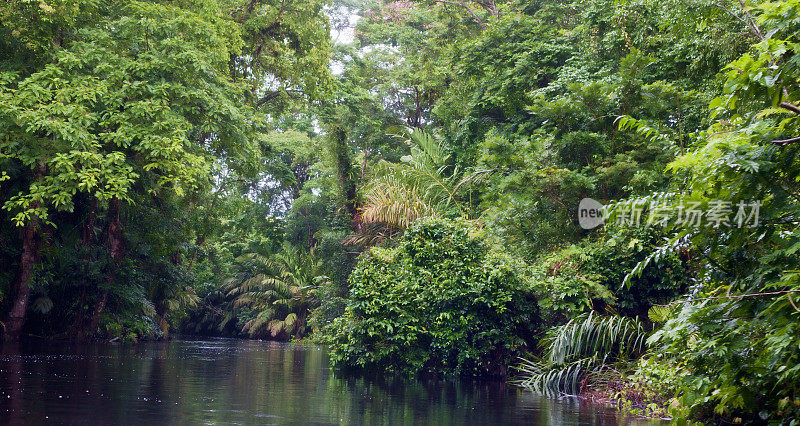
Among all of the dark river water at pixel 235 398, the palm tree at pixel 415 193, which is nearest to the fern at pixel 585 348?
the dark river water at pixel 235 398

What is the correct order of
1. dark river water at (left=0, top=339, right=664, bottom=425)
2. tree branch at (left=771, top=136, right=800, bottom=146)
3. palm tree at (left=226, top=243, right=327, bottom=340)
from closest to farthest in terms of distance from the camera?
tree branch at (left=771, top=136, right=800, bottom=146) → dark river water at (left=0, top=339, right=664, bottom=425) → palm tree at (left=226, top=243, right=327, bottom=340)

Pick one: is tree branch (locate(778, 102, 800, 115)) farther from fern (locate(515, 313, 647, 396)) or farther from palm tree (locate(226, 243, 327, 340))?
palm tree (locate(226, 243, 327, 340))

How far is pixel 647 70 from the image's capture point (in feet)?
40.8

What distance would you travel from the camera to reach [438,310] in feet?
35.3

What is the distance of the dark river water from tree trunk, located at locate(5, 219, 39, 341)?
2044 millimetres

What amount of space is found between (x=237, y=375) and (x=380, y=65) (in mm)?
19758

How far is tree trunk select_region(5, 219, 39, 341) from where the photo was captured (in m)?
13.1

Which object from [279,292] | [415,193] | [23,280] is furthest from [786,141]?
[279,292]

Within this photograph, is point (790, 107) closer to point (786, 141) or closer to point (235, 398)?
point (786, 141)

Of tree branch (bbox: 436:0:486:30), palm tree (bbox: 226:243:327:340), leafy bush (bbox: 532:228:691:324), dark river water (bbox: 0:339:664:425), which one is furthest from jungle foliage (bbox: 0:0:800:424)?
palm tree (bbox: 226:243:327:340)

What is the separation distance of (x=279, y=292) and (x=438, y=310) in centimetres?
1813

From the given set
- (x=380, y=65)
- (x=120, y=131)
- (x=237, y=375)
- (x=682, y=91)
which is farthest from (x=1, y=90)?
(x=380, y=65)

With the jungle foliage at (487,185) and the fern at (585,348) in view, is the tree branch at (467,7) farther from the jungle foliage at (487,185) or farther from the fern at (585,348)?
the fern at (585,348)

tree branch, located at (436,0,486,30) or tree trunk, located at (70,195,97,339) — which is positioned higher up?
tree branch, located at (436,0,486,30)
